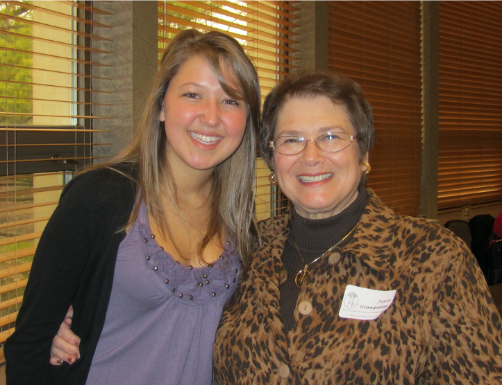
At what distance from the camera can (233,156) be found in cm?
166

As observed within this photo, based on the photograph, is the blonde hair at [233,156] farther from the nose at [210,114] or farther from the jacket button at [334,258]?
the jacket button at [334,258]

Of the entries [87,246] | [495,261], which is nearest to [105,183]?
[87,246]

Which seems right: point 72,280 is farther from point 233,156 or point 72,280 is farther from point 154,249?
point 233,156

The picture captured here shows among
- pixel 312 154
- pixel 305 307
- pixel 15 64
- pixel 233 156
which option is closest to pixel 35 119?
pixel 15 64

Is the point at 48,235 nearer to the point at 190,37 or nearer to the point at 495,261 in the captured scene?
the point at 190,37

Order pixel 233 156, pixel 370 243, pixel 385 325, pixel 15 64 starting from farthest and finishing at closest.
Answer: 1. pixel 15 64
2. pixel 233 156
3. pixel 370 243
4. pixel 385 325

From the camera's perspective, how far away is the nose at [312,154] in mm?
1319

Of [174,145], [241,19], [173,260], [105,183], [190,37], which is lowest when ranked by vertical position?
[173,260]

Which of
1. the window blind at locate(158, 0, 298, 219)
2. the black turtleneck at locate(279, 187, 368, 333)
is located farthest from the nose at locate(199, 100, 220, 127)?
the window blind at locate(158, 0, 298, 219)

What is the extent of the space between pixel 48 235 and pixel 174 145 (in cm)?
47

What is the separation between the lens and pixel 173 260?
4.29 ft

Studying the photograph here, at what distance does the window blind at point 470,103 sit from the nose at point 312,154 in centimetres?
362

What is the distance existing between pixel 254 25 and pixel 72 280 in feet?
7.52

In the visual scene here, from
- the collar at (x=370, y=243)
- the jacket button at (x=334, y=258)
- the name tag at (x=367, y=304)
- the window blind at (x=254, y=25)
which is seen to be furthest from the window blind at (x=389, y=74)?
the name tag at (x=367, y=304)
